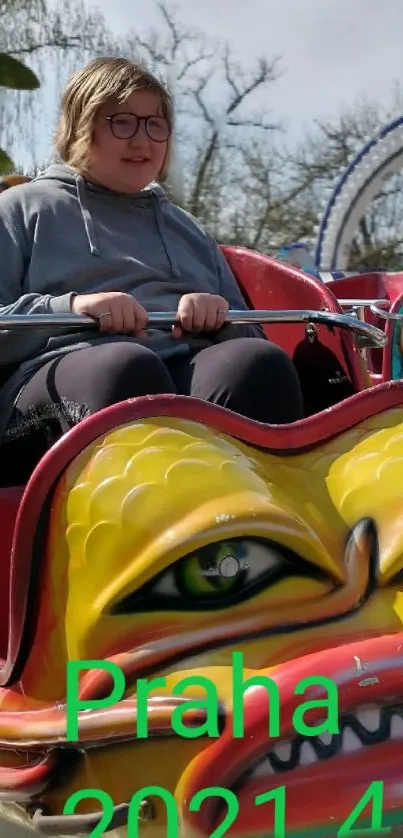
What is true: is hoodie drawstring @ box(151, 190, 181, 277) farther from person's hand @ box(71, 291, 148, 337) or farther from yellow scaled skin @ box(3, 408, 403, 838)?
yellow scaled skin @ box(3, 408, 403, 838)

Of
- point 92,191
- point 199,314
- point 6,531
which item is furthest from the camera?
point 92,191

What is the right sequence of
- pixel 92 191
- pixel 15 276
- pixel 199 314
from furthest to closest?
pixel 92 191, pixel 15 276, pixel 199 314

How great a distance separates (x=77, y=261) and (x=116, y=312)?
0.93ft

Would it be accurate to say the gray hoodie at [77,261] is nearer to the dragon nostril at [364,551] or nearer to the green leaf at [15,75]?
the dragon nostril at [364,551]

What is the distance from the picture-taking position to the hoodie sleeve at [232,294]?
176 centimetres

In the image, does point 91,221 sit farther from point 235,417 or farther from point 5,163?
point 5,163

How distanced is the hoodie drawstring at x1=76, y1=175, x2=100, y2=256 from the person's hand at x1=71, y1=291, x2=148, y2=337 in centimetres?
27

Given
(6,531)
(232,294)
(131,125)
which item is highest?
(131,125)

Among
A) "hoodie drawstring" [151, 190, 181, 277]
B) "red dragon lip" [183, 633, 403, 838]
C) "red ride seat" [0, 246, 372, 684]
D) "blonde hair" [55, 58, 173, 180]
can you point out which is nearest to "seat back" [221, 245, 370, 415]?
"red ride seat" [0, 246, 372, 684]

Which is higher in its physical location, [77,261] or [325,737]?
[77,261]

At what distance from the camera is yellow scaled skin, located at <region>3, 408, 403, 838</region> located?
101 cm

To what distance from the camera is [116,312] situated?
1388 mm

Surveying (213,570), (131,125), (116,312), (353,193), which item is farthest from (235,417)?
(353,193)

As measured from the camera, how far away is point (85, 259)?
1.64 metres
